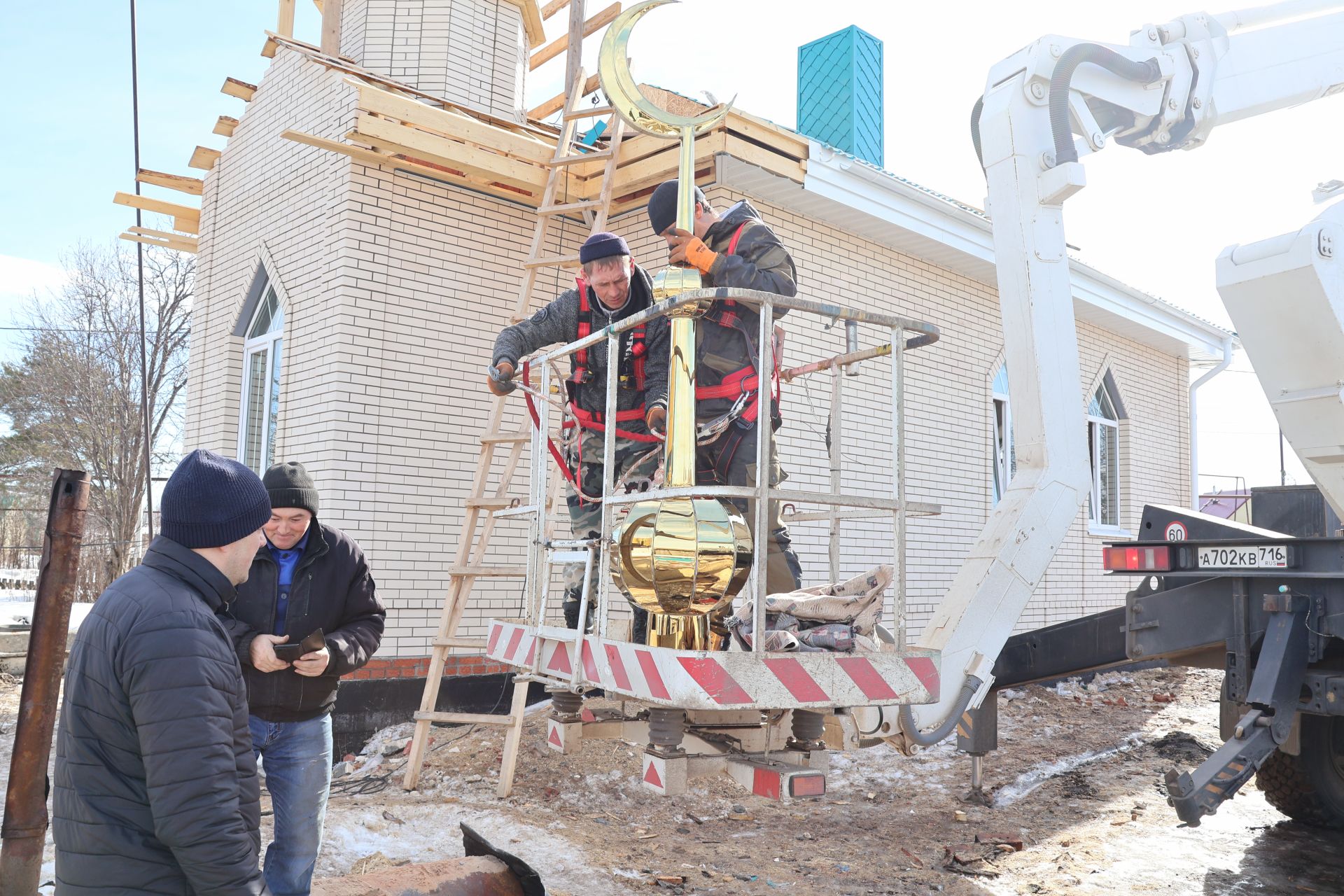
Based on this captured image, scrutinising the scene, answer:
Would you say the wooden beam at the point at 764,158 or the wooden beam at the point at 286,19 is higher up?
the wooden beam at the point at 286,19

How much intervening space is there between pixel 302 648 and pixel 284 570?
0.46 meters

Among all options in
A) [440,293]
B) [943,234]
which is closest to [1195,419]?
[943,234]

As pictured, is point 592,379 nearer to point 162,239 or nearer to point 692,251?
point 692,251

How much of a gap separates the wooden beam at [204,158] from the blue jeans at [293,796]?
773 centimetres

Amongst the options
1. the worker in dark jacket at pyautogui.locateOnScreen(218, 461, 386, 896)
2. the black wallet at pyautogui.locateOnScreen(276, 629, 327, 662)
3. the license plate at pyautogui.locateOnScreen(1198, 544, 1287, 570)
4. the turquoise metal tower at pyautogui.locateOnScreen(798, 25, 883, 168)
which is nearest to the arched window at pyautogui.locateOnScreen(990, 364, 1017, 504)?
the turquoise metal tower at pyautogui.locateOnScreen(798, 25, 883, 168)

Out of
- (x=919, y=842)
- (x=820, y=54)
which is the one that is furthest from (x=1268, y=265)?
(x=820, y=54)

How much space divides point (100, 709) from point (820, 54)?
9963 millimetres

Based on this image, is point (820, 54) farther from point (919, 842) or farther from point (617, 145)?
point (919, 842)

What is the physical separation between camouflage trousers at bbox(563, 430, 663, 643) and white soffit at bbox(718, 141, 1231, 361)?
3.33 metres

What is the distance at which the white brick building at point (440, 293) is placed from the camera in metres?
7.20

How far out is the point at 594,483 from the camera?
451cm

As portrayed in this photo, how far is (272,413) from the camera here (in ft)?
28.4

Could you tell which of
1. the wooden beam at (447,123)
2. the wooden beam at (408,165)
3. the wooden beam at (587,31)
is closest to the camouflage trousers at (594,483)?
the wooden beam at (447,123)

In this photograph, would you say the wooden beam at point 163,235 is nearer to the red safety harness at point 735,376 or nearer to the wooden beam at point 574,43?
the wooden beam at point 574,43
